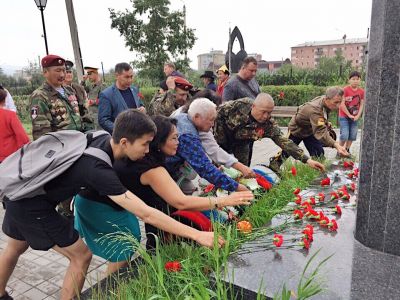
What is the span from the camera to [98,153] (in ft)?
6.75

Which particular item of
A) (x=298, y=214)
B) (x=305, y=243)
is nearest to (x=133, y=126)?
(x=305, y=243)

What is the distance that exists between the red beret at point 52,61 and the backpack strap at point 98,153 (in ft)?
6.26

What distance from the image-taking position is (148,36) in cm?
1684

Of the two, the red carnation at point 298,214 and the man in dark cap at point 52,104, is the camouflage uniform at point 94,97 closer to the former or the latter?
the man in dark cap at point 52,104

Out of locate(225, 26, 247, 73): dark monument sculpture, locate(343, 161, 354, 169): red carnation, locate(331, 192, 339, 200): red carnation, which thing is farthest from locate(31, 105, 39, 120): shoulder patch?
locate(225, 26, 247, 73): dark monument sculpture

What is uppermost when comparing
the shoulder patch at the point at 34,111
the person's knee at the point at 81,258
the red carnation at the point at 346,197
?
the shoulder patch at the point at 34,111

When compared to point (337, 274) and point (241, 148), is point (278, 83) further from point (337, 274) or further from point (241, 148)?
point (337, 274)

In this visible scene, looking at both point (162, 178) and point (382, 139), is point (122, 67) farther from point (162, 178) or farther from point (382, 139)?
point (382, 139)

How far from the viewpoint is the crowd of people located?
204cm

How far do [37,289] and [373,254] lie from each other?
254 cm

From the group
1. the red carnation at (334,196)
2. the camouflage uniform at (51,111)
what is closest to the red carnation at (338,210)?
the red carnation at (334,196)

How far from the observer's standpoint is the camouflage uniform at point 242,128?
3.70 m

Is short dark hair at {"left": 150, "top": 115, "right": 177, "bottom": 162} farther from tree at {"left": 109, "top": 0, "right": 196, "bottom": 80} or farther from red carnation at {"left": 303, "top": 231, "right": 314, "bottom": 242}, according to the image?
tree at {"left": 109, "top": 0, "right": 196, "bottom": 80}

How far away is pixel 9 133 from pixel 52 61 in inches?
47.2
